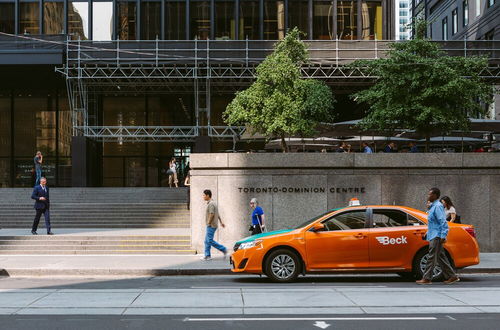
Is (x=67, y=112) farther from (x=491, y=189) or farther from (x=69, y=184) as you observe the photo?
(x=491, y=189)

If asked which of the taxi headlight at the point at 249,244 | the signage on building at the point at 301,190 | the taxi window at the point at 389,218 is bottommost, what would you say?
the taxi headlight at the point at 249,244

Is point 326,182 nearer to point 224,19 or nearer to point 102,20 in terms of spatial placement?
point 224,19

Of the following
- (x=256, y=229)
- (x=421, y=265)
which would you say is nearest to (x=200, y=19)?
(x=256, y=229)

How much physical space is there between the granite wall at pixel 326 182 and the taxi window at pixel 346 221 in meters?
5.72

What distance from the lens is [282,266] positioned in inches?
470

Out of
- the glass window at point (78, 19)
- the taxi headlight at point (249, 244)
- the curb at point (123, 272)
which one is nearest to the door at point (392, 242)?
the taxi headlight at point (249, 244)

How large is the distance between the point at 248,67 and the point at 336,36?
5.66 metres

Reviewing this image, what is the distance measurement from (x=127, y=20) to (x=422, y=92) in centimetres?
2211

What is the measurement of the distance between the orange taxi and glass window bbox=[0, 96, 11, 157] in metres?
33.2

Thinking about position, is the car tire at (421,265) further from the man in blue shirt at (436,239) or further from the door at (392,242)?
the man in blue shirt at (436,239)

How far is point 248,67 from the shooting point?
1419 inches

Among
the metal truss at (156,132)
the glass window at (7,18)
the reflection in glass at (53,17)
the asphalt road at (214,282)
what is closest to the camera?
the asphalt road at (214,282)

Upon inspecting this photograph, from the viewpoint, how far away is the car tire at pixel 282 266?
11898 mm
